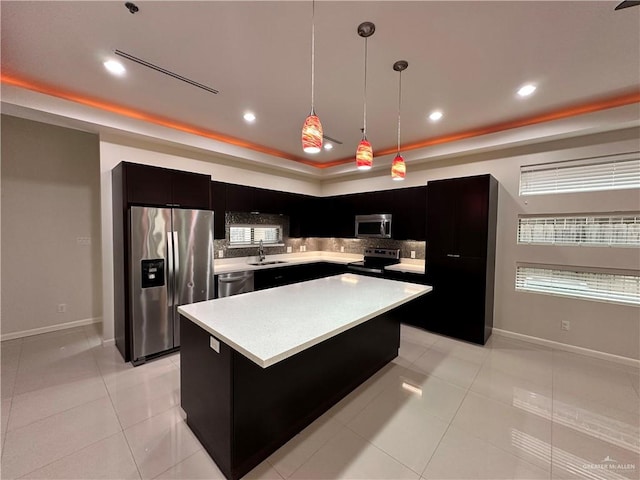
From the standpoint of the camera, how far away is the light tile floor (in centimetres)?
164

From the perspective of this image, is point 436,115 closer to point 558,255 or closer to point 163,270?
point 558,255

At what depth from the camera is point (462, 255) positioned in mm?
3457

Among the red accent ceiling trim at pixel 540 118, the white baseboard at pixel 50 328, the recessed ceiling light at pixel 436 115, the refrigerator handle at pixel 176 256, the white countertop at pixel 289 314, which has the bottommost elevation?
the white baseboard at pixel 50 328

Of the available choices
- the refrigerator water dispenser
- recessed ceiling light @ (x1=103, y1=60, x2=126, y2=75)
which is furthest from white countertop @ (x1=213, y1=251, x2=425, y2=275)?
recessed ceiling light @ (x1=103, y1=60, x2=126, y2=75)

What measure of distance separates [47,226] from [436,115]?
17.5 ft

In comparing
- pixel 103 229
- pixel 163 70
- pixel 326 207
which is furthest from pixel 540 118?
pixel 103 229

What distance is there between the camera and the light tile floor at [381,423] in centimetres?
164

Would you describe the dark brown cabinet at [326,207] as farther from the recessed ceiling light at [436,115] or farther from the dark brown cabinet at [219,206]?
the recessed ceiling light at [436,115]

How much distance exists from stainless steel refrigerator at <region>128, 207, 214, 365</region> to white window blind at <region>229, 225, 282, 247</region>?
1.24 meters

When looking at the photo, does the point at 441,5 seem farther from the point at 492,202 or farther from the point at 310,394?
the point at 310,394

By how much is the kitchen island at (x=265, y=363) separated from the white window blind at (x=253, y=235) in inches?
98.5

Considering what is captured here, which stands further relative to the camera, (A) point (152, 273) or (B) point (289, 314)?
(A) point (152, 273)

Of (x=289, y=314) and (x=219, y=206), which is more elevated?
(x=219, y=206)

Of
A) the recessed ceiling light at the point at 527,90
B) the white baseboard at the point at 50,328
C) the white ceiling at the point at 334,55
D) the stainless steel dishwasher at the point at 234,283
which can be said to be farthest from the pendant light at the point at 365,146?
the white baseboard at the point at 50,328
